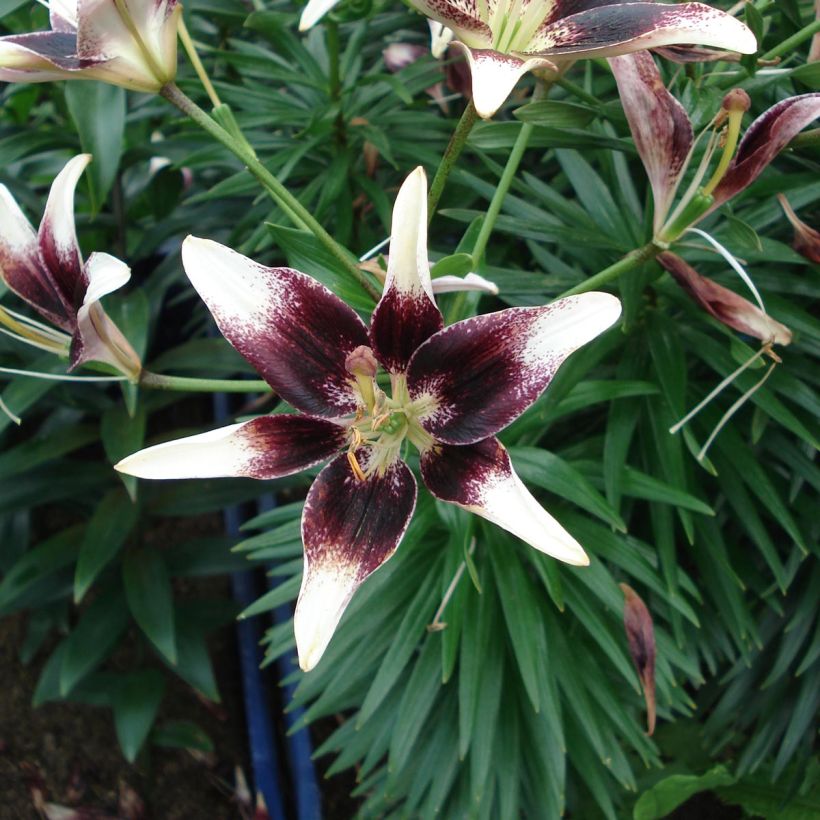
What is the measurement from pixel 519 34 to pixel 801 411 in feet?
1.53

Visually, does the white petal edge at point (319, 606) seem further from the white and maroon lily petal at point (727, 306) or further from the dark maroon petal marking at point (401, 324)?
the white and maroon lily petal at point (727, 306)

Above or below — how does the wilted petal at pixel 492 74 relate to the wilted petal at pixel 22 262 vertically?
above

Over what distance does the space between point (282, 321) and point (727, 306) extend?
320 mm


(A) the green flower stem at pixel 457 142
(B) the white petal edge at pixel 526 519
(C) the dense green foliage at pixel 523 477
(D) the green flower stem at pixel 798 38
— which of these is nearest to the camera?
(B) the white petal edge at pixel 526 519

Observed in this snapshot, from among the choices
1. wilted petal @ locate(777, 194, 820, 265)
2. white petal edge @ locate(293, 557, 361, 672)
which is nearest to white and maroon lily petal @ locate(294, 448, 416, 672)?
white petal edge @ locate(293, 557, 361, 672)

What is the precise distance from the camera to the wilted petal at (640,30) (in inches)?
18.5

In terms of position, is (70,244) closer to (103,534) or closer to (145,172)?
(103,534)

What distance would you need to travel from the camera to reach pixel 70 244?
1.77ft

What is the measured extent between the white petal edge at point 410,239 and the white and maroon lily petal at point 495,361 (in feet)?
0.11

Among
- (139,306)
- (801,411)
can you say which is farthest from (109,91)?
(801,411)

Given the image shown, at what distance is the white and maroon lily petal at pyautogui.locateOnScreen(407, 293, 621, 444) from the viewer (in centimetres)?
45

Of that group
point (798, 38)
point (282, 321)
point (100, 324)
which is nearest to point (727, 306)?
point (798, 38)

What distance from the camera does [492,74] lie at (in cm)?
45

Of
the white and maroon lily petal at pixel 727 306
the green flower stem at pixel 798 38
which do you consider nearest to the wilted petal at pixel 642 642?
the white and maroon lily petal at pixel 727 306
